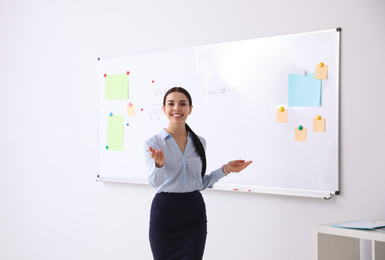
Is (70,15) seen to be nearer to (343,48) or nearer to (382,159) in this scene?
(343,48)

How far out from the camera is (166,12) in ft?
11.2

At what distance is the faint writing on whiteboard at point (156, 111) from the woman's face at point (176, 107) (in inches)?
36.5

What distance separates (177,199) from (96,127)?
5.22 feet

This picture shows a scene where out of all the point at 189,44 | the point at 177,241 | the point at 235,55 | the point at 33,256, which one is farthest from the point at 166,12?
the point at 33,256

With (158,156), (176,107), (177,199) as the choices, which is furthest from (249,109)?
(158,156)

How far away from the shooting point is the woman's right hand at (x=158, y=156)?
2160 millimetres

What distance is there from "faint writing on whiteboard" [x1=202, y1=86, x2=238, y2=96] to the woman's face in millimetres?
659


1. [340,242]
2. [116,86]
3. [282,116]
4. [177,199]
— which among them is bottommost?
[340,242]

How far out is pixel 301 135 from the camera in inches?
110

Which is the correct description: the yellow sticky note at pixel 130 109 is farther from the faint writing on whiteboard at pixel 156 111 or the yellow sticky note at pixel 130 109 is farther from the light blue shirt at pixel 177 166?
the light blue shirt at pixel 177 166

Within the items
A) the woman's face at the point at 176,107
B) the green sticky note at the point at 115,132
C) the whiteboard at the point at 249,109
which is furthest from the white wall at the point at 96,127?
the woman's face at the point at 176,107

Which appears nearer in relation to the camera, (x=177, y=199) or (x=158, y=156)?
(x=158, y=156)

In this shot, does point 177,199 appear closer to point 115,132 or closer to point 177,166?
point 177,166

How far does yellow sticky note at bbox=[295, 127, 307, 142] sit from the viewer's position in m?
2.77
